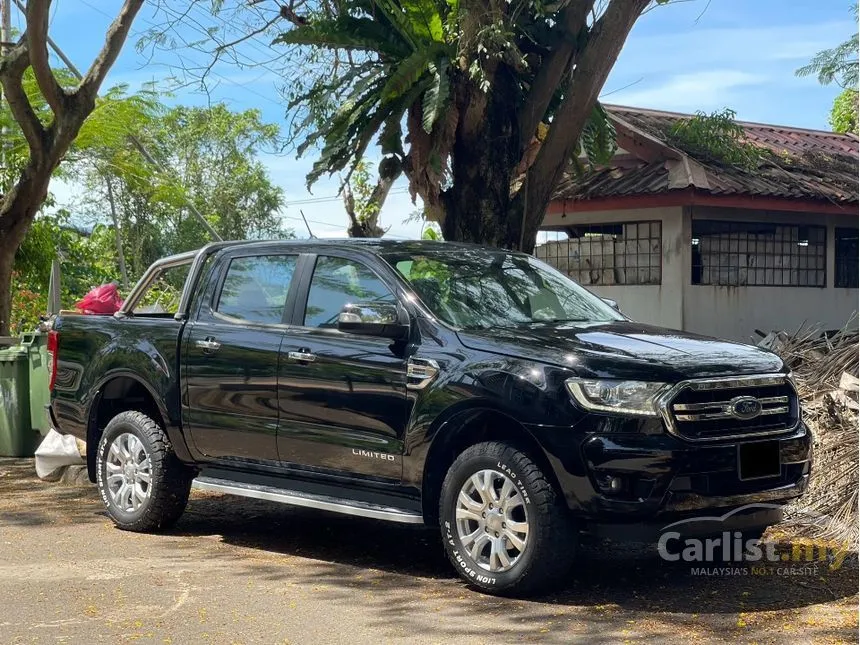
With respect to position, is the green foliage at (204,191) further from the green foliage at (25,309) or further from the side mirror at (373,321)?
the side mirror at (373,321)

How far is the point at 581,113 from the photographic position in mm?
10727

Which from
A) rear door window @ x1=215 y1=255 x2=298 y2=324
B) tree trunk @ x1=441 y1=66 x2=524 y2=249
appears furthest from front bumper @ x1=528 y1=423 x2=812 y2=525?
tree trunk @ x1=441 y1=66 x2=524 y2=249

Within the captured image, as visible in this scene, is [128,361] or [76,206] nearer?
[128,361]

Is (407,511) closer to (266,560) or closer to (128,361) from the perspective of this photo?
(266,560)

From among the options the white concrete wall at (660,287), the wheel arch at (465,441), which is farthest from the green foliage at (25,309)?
the wheel arch at (465,441)

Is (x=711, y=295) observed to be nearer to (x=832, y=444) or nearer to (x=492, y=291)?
(x=832, y=444)

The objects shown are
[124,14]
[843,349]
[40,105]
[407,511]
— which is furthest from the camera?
[40,105]

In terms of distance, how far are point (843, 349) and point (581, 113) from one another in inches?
115

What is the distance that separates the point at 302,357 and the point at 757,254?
11154 millimetres

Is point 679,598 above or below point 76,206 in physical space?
below

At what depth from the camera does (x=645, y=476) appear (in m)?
5.98

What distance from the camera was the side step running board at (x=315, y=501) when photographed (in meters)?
6.81

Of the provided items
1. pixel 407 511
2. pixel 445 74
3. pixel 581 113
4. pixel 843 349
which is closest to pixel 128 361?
pixel 407 511

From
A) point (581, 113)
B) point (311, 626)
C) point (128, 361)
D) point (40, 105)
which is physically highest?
point (40, 105)
